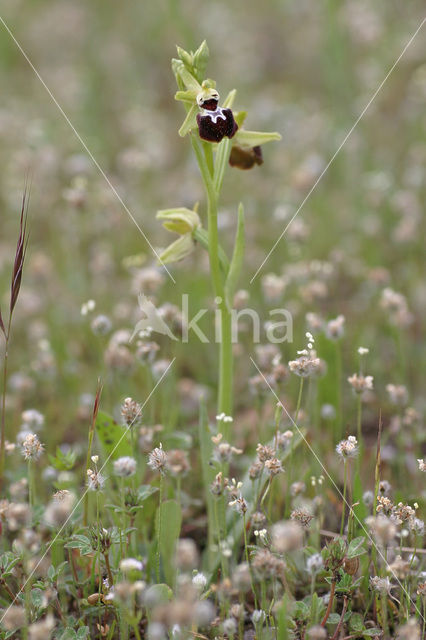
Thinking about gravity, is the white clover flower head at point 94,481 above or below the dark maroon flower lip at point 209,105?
below

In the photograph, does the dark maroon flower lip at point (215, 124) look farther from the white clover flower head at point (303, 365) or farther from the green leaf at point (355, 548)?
the green leaf at point (355, 548)

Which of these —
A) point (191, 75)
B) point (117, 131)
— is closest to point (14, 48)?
point (117, 131)

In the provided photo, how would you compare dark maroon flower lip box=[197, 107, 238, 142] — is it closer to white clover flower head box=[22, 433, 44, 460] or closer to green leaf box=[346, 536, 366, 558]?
white clover flower head box=[22, 433, 44, 460]

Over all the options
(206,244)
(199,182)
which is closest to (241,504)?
(206,244)

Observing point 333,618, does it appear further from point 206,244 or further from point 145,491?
point 206,244

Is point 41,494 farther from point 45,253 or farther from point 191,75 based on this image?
point 45,253

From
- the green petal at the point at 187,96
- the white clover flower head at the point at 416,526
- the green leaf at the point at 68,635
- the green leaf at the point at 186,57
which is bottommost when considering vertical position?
the green leaf at the point at 68,635

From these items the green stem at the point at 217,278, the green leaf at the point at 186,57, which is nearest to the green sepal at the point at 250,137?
the green stem at the point at 217,278
